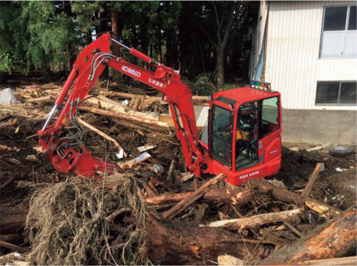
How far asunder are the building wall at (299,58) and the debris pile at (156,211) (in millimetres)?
3983

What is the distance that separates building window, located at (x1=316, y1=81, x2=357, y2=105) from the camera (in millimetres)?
12688

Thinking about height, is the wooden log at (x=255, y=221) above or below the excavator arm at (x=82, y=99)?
below

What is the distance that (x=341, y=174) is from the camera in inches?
386

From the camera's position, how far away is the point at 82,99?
6.50 meters

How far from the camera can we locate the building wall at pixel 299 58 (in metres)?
12.4

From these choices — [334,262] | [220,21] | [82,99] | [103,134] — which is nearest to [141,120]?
[103,134]

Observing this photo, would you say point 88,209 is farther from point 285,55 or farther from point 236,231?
point 285,55

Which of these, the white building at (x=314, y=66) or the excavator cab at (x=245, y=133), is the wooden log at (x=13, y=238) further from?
the white building at (x=314, y=66)

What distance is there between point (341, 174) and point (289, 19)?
20.9 feet

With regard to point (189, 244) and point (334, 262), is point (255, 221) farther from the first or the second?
point (334, 262)

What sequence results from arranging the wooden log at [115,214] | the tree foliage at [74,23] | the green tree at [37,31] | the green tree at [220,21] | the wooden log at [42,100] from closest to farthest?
the wooden log at [115,214], the wooden log at [42,100], the green tree at [37,31], the tree foliage at [74,23], the green tree at [220,21]

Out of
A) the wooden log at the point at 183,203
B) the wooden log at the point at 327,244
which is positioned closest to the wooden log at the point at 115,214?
the wooden log at the point at 183,203

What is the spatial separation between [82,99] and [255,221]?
4.06 metres

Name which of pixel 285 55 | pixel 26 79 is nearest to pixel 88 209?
pixel 285 55
